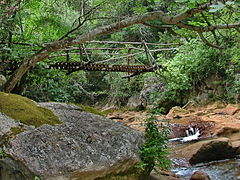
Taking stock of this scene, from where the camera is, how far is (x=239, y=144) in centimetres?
582

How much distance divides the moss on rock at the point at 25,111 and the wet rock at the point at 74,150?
0.12 meters

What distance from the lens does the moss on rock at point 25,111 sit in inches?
116

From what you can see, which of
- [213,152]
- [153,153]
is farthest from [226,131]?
[153,153]

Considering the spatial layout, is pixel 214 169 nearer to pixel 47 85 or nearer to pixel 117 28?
pixel 117 28

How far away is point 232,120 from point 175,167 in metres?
3.49

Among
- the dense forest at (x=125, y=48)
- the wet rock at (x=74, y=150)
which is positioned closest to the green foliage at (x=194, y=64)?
the dense forest at (x=125, y=48)

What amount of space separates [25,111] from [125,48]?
2.31 meters

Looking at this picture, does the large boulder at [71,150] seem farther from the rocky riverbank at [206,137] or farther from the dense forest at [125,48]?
the dense forest at [125,48]

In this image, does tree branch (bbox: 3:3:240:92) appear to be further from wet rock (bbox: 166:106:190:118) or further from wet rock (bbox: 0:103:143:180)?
wet rock (bbox: 166:106:190:118)

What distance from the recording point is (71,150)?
274 cm

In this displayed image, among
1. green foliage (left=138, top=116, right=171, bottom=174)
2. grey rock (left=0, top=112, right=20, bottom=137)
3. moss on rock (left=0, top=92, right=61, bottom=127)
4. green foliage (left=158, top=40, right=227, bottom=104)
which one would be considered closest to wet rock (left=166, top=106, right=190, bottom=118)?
green foliage (left=158, top=40, right=227, bottom=104)

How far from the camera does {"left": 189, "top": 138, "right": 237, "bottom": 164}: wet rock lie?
5.45 meters

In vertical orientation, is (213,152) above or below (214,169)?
above

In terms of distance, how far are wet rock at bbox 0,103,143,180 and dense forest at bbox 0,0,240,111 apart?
95cm
